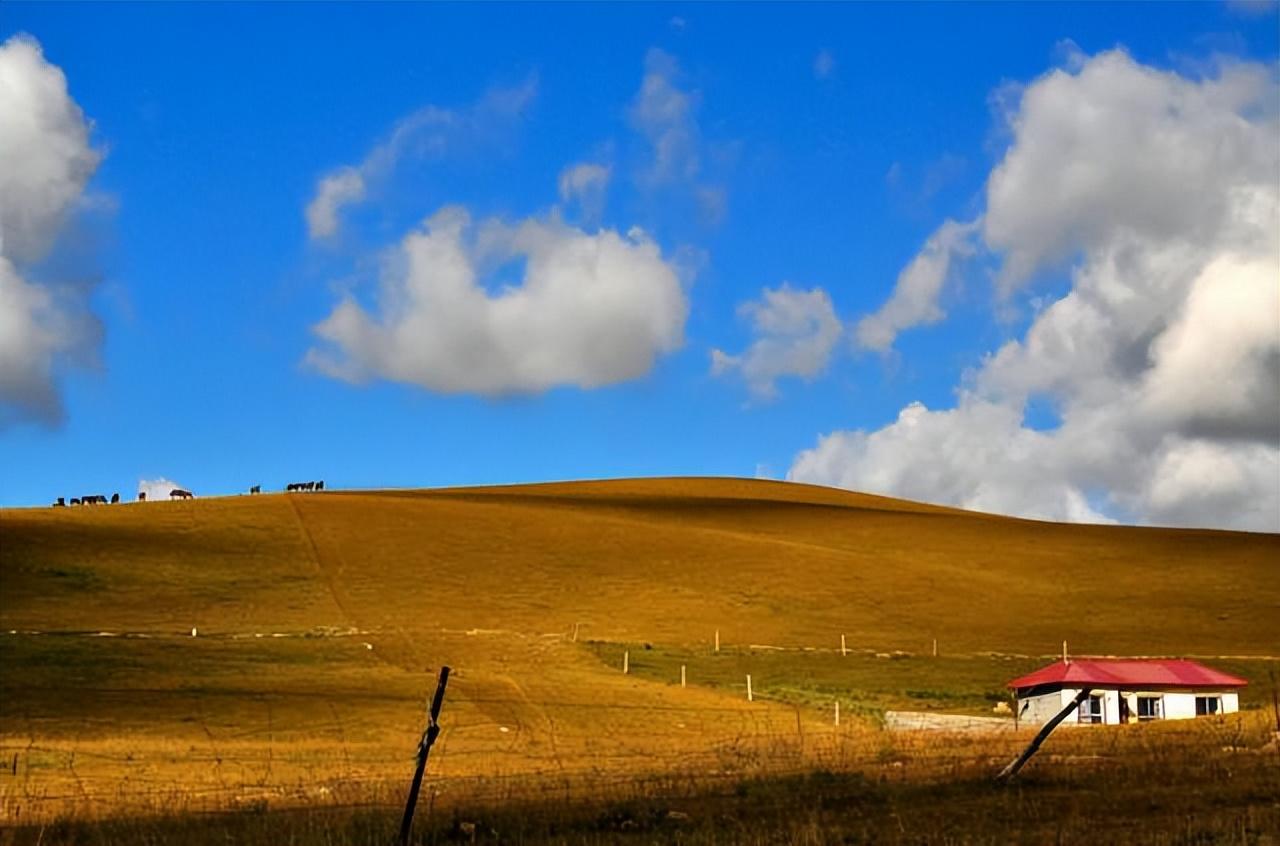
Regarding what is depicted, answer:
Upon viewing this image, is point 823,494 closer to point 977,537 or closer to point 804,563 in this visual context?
point 977,537

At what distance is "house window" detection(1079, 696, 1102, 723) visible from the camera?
58312mm

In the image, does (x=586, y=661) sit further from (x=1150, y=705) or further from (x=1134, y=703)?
(x=1150, y=705)

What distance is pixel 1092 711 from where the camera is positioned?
58.6 meters

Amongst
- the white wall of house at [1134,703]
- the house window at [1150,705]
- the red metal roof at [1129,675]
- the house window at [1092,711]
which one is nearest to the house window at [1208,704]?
the white wall of house at [1134,703]

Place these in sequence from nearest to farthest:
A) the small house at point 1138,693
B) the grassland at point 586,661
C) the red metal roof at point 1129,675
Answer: the grassland at point 586,661, the red metal roof at point 1129,675, the small house at point 1138,693

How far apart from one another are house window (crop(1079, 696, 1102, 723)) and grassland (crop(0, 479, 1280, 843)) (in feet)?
13.7

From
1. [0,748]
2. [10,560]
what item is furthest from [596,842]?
[10,560]

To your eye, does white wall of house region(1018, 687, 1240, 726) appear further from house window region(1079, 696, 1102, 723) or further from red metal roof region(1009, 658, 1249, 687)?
red metal roof region(1009, 658, 1249, 687)

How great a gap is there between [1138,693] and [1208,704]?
9.30 ft

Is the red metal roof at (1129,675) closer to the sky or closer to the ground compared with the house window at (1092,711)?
closer to the sky

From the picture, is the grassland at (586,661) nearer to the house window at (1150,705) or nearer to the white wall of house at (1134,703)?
the white wall of house at (1134,703)

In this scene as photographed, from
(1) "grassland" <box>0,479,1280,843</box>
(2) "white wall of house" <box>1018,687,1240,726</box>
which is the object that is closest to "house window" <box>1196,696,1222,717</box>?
(2) "white wall of house" <box>1018,687,1240,726</box>

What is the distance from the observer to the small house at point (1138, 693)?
57.5 m

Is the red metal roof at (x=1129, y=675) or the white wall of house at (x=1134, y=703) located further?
the white wall of house at (x=1134, y=703)
